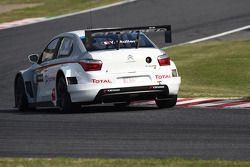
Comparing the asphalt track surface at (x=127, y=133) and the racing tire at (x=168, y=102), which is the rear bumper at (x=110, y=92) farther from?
the racing tire at (x=168, y=102)

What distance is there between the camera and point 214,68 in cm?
2423

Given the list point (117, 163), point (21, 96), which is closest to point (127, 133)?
point (117, 163)

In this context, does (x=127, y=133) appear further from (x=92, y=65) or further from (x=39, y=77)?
(x=39, y=77)

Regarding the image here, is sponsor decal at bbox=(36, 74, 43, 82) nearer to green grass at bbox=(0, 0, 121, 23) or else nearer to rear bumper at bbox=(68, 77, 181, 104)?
rear bumper at bbox=(68, 77, 181, 104)

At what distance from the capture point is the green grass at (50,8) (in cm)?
3981

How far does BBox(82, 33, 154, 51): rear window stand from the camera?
631 inches

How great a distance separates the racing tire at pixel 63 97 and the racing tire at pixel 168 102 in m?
1.50

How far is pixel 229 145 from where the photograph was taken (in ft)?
35.5

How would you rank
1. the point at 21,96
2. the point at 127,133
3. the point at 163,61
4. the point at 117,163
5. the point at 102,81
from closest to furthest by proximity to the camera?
1. the point at 117,163
2. the point at 127,133
3. the point at 102,81
4. the point at 163,61
5. the point at 21,96

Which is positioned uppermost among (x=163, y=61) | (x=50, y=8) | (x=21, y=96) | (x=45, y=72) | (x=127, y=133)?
(x=163, y=61)

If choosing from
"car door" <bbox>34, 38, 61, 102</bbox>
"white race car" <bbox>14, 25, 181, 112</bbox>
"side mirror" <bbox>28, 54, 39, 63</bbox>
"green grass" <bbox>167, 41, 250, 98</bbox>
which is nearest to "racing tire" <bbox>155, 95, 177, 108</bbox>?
"white race car" <bbox>14, 25, 181, 112</bbox>

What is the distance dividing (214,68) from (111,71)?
892cm

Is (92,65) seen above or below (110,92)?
above

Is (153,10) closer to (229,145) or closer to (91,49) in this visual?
(91,49)
